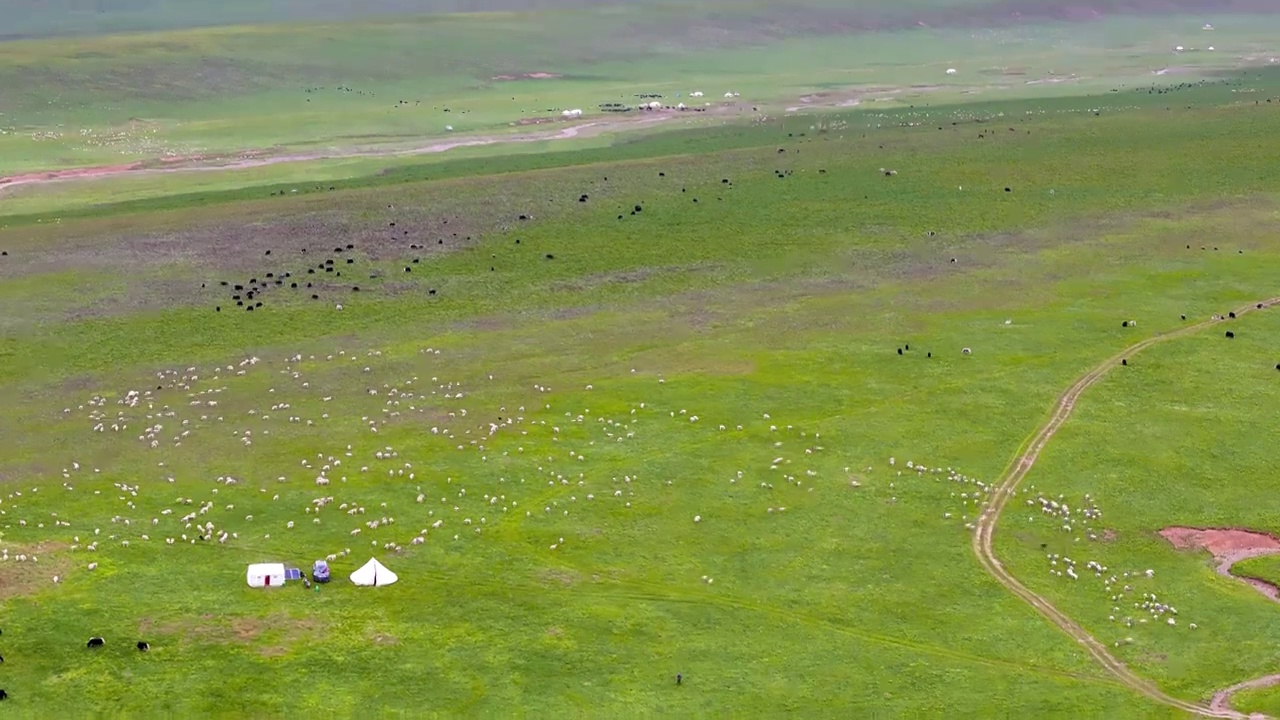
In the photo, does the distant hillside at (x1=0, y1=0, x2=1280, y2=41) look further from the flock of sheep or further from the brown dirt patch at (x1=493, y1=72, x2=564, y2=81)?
the flock of sheep

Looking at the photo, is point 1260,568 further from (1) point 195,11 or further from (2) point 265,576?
(1) point 195,11

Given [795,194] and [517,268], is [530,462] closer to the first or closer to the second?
[517,268]

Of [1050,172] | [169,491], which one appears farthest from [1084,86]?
[169,491]

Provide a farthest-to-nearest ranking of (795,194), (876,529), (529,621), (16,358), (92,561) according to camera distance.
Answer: (795,194)
(16,358)
(876,529)
(92,561)
(529,621)

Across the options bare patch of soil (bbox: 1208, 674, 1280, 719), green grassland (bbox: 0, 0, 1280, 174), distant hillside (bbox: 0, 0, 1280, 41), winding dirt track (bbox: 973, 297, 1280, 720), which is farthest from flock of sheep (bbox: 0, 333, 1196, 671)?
distant hillside (bbox: 0, 0, 1280, 41)

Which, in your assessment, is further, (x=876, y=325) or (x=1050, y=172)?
(x=1050, y=172)

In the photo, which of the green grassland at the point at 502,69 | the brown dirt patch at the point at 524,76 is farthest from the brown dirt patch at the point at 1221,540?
the brown dirt patch at the point at 524,76

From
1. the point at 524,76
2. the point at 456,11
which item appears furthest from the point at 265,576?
the point at 456,11

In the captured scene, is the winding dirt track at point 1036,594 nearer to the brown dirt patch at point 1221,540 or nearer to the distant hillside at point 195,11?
the brown dirt patch at point 1221,540
